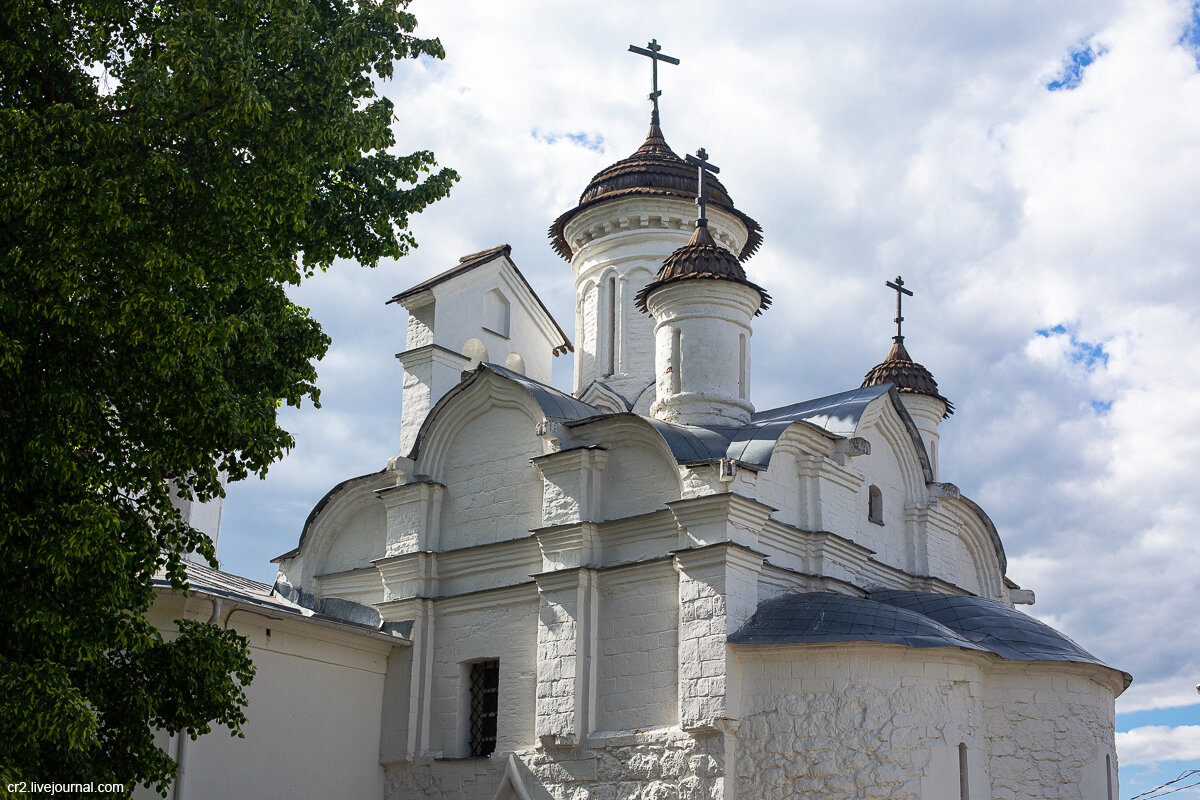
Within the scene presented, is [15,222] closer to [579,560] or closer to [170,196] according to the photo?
[170,196]

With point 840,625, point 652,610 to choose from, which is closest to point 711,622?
point 652,610

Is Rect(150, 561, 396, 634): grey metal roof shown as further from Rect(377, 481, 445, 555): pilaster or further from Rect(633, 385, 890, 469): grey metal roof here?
Rect(633, 385, 890, 469): grey metal roof

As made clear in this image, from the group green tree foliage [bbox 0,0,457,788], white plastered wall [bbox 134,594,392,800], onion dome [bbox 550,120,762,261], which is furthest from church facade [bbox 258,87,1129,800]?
green tree foliage [bbox 0,0,457,788]

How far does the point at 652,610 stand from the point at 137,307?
6.38 metres

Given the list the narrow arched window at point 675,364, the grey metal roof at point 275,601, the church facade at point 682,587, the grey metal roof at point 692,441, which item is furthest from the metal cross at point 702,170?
the grey metal roof at point 275,601

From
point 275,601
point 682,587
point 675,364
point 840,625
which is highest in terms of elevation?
point 675,364

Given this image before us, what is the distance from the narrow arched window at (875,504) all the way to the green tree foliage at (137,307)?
765cm

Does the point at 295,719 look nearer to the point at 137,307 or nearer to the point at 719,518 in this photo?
the point at 719,518

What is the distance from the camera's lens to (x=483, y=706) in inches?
535

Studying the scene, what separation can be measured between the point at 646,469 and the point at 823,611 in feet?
7.68

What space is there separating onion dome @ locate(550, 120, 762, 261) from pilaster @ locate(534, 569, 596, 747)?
6.62 m

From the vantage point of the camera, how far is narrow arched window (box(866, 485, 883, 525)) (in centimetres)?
1445

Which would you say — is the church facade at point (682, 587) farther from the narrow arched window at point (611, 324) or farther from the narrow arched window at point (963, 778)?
the narrow arched window at point (611, 324)

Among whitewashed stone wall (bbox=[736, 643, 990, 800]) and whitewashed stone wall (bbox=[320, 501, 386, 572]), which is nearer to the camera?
whitewashed stone wall (bbox=[736, 643, 990, 800])
